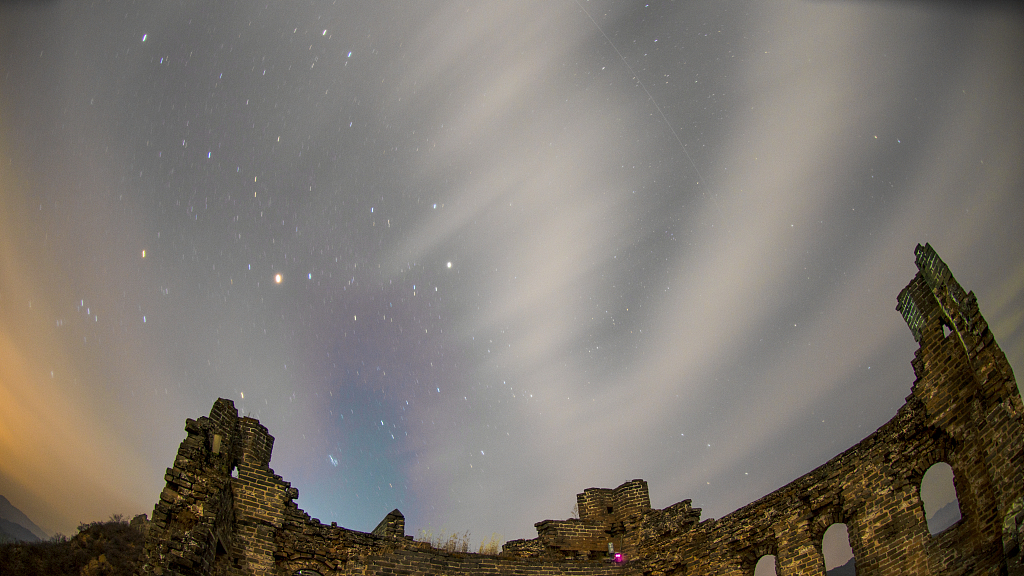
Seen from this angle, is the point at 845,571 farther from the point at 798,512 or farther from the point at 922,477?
the point at 922,477

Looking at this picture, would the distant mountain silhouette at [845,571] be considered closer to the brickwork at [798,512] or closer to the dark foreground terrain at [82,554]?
the brickwork at [798,512]

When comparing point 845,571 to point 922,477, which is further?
point 845,571

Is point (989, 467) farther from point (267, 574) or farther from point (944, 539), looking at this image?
point (267, 574)

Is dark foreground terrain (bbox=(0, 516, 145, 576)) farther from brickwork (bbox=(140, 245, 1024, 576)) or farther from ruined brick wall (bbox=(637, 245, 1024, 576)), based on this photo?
ruined brick wall (bbox=(637, 245, 1024, 576))

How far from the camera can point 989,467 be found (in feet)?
33.1

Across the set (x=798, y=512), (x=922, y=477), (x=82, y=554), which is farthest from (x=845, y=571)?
(x=82, y=554)

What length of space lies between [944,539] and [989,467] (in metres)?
1.66

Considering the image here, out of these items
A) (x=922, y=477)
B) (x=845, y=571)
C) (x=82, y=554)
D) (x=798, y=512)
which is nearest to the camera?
(x=922, y=477)

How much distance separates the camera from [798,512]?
1336 centimetres

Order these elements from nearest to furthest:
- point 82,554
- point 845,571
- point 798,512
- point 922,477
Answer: point 922,477 → point 798,512 → point 82,554 → point 845,571

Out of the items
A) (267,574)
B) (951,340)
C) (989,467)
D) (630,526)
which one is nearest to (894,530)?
(989,467)

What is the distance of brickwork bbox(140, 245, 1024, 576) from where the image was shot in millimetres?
10250

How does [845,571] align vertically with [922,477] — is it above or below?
above

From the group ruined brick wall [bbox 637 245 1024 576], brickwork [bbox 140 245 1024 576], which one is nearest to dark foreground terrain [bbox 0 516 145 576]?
brickwork [bbox 140 245 1024 576]
